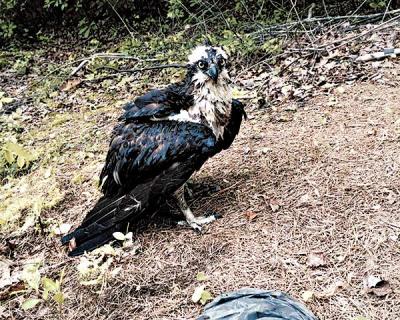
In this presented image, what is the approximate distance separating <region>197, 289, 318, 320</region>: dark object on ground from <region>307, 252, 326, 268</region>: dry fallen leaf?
707 mm

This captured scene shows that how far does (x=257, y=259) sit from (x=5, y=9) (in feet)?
33.4

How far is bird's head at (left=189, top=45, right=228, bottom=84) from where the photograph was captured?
3.70m

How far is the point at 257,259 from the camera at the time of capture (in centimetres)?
330

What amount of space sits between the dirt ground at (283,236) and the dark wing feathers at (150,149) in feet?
1.62

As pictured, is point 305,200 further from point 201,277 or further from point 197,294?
point 197,294

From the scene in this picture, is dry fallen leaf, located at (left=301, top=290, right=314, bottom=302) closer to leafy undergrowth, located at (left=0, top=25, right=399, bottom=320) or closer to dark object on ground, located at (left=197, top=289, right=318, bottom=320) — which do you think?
leafy undergrowth, located at (left=0, top=25, right=399, bottom=320)

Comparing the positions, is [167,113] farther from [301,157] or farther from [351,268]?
[351,268]

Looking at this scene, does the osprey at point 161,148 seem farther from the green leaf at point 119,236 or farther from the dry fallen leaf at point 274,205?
the dry fallen leaf at point 274,205

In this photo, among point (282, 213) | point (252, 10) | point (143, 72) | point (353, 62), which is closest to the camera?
point (282, 213)

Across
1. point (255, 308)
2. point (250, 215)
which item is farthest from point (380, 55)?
point (255, 308)

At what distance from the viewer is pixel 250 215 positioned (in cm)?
379

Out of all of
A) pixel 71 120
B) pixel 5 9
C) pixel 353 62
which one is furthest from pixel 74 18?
pixel 353 62

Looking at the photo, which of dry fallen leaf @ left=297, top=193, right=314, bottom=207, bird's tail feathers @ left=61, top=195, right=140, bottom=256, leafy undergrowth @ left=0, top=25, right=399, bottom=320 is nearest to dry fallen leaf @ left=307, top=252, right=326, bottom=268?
leafy undergrowth @ left=0, top=25, right=399, bottom=320

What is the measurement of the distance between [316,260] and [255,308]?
100 cm
